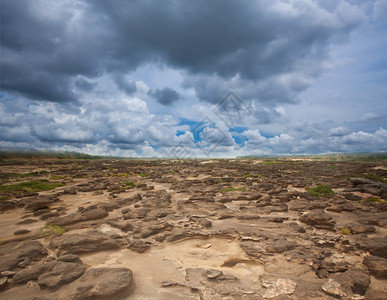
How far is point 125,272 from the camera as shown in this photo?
6320mm

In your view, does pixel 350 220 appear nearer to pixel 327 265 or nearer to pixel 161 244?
pixel 327 265

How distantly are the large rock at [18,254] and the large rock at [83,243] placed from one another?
2.08 ft

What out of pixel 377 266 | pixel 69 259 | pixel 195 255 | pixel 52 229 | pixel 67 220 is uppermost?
pixel 377 266

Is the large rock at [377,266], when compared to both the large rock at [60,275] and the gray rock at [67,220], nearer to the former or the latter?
the large rock at [60,275]

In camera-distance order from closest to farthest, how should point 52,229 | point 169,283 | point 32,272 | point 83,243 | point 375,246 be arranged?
point 169,283
point 32,272
point 375,246
point 83,243
point 52,229

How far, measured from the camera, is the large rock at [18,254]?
6675mm

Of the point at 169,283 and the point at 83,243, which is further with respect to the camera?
the point at 83,243

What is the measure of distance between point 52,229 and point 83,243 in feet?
12.6

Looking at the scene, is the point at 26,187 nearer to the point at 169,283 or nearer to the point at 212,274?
the point at 169,283

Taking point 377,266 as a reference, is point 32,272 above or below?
below

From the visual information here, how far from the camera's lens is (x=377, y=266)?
6.65 metres

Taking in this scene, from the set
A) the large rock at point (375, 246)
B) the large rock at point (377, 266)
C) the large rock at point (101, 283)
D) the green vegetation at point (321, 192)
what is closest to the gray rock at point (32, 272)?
the large rock at point (101, 283)

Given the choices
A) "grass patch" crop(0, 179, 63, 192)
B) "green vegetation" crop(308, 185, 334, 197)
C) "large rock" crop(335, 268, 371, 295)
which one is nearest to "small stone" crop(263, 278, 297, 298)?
"large rock" crop(335, 268, 371, 295)

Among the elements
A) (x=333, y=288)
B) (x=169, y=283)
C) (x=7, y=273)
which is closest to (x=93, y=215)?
(x=7, y=273)
